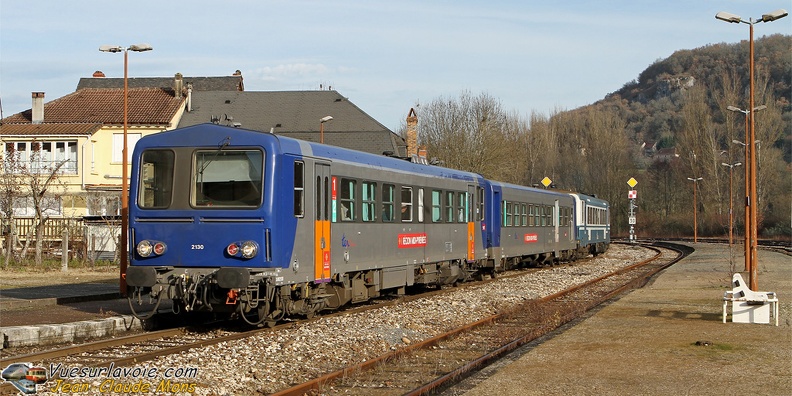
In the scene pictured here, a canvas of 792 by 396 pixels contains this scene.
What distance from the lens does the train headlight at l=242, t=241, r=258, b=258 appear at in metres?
13.8

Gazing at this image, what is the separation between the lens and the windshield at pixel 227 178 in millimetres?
14117

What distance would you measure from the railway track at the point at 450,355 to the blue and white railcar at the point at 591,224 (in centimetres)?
2136

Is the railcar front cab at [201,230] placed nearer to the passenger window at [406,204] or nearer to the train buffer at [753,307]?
the passenger window at [406,204]

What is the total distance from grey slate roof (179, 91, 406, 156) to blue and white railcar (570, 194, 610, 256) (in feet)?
38.5

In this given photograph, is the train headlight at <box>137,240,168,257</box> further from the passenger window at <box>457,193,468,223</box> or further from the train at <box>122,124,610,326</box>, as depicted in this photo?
the passenger window at <box>457,193,468,223</box>

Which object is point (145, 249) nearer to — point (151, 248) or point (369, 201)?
point (151, 248)

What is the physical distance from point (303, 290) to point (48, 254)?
20.2 metres

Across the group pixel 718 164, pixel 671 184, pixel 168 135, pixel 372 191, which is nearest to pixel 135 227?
pixel 168 135

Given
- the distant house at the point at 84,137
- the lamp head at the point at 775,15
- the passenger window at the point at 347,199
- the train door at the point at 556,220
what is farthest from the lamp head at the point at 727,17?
the distant house at the point at 84,137

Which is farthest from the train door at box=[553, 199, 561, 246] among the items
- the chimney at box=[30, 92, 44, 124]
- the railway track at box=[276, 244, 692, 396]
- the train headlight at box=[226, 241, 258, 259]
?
the chimney at box=[30, 92, 44, 124]

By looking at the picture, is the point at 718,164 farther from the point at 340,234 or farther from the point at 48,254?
the point at 340,234

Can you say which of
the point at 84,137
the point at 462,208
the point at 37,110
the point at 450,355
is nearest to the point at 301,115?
the point at 84,137

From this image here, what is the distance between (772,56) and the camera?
14912 cm

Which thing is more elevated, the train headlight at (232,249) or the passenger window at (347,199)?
the passenger window at (347,199)
